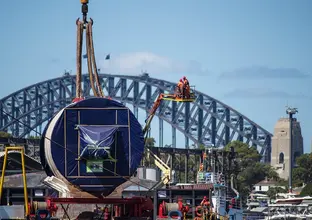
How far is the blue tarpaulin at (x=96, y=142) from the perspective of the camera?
156 ft

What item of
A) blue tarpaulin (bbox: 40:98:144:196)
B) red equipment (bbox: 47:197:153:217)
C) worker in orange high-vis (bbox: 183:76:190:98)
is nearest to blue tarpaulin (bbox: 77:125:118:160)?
blue tarpaulin (bbox: 40:98:144:196)

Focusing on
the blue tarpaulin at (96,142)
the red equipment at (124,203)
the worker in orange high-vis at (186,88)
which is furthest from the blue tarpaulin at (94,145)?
the worker in orange high-vis at (186,88)

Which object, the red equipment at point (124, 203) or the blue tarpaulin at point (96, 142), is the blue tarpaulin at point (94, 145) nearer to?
the blue tarpaulin at point (96, 142)

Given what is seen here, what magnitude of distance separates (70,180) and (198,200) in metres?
13.3

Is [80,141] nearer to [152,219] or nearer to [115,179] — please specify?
[115,179]

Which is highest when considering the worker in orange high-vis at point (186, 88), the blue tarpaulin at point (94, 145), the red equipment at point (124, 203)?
the worker in orange high-vis at point (186, 88)

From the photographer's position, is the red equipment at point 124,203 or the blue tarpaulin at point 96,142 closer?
the blue tarpaulin at point 96,142

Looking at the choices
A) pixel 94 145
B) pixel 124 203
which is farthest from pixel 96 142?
pixel 124 203

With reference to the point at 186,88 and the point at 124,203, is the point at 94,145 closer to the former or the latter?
the point at 124,203

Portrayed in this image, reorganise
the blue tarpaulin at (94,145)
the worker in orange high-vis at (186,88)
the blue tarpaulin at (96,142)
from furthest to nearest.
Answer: the worker in orange high-vis at (186,88) < the blue tarpaulin at (94,145) < the blue tarpaulin at (96,142)

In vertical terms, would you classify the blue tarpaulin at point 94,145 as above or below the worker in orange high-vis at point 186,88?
below

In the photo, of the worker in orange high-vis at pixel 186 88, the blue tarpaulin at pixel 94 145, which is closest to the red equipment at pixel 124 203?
the blue tarpaulin at pixel 94 145

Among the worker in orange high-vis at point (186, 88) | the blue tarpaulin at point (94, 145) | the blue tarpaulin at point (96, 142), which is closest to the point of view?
the blue tarpaulin at point (96, 142)

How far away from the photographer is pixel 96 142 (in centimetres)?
4778
